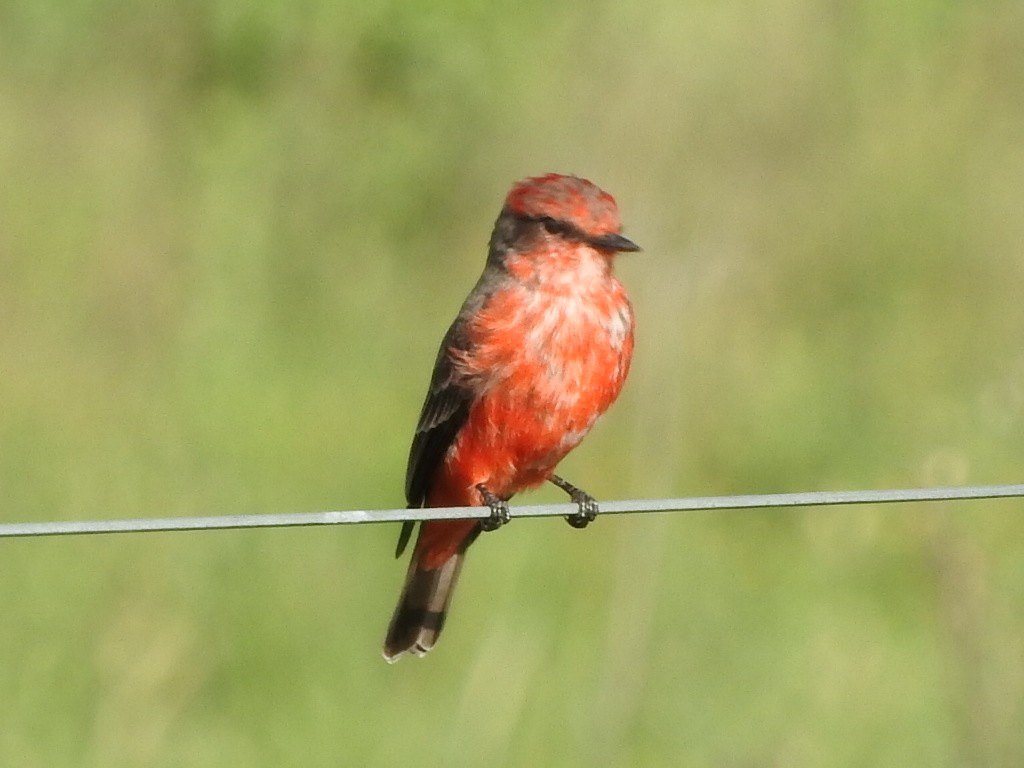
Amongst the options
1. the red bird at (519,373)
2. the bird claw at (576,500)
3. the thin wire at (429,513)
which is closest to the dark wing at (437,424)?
the red bird at (519,373)

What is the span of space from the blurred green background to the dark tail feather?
0.12 m

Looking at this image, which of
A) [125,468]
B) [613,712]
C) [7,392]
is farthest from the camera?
[7,392]

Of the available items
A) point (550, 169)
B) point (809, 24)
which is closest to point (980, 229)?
point (809, 24)

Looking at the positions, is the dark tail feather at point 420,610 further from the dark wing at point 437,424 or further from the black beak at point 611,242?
the black beak at point 611,242

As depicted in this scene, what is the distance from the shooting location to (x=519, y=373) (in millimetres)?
4965

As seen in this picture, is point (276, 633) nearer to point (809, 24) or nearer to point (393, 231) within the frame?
point (393, 231)

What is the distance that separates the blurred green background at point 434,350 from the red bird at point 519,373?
27cm

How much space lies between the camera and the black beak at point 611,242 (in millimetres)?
5070

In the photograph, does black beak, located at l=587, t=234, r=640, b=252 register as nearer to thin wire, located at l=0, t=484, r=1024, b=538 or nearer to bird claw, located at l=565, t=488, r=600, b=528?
bird claw, located at l=565, t=488, r=600, b=528

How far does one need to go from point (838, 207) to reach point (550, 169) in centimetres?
115

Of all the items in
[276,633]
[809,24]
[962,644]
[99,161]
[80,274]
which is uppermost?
[809,24]

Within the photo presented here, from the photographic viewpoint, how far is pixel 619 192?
6.57 metres

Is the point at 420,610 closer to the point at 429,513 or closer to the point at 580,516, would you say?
the point at 580,516

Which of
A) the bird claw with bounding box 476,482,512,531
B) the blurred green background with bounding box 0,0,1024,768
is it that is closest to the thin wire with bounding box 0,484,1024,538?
the blurred green background with bounding box 0,0,1024,768
